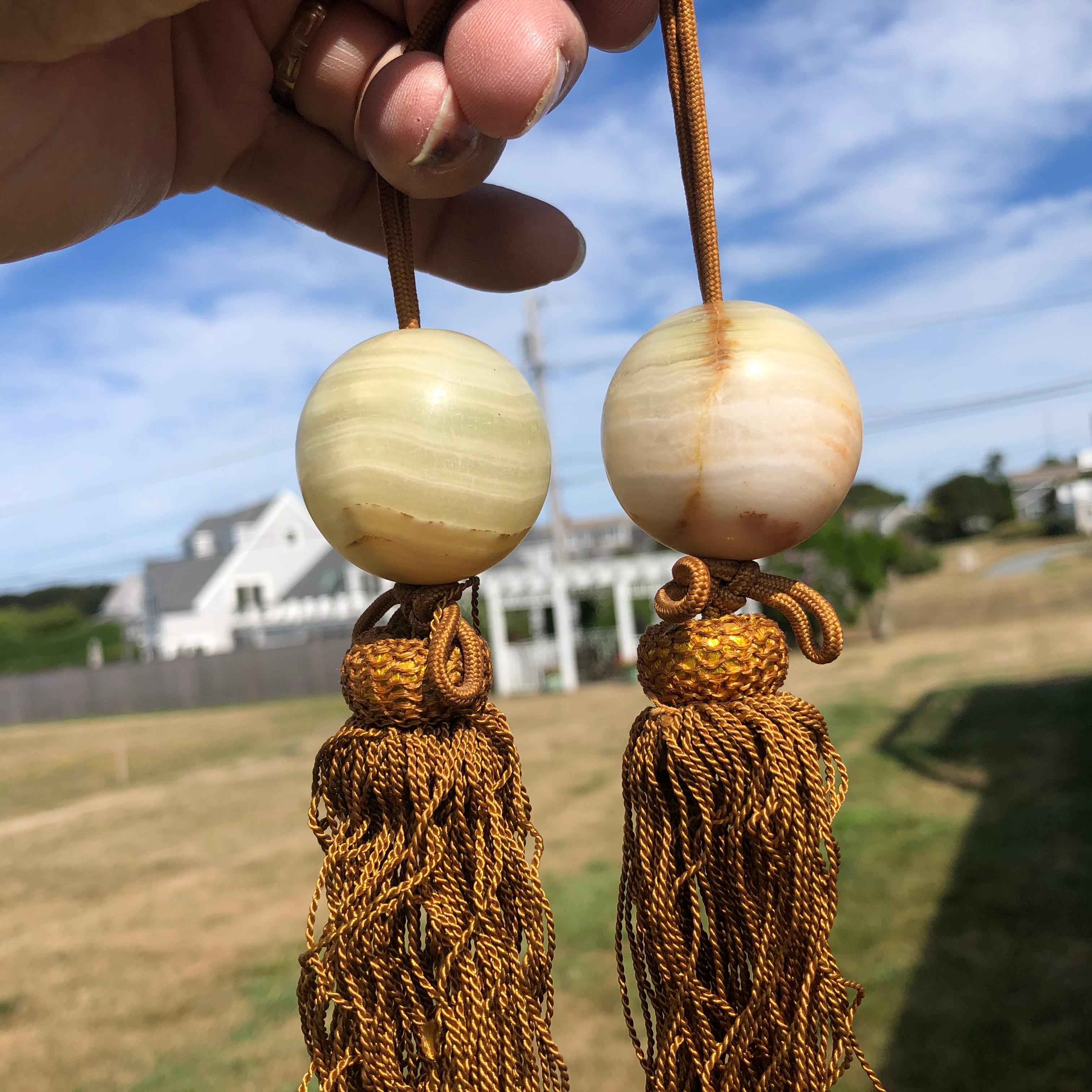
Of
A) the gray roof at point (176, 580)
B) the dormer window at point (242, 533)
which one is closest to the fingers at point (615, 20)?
the gray roof at point (176, 580)

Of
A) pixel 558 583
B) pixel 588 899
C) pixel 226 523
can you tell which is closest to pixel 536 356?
pixel 558 583

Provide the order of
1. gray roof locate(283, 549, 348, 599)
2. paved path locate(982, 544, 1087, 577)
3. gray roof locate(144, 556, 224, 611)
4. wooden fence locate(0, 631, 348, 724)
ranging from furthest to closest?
1. paved path locate(982, 544, 1087, 577)
2. gray roof locate(144, 556, 224, 611)
3. gray roof locate(283, 549, 348, 599)
4. wooden fence locate(0, 631, 348, 724)

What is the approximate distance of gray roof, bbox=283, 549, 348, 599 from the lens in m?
21.3

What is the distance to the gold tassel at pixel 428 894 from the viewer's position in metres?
0.70

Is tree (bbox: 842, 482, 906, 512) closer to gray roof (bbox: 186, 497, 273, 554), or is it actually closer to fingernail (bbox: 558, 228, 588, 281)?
gray roof (bbox: 186, 497, 273, 554)

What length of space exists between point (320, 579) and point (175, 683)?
621cm

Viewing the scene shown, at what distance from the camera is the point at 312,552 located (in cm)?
2270

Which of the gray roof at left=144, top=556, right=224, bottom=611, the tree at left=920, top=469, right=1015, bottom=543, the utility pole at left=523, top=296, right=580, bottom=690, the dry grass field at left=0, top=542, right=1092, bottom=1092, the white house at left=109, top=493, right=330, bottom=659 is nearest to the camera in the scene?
the dry grass field at left=0, top=542, right=1092, bottom=1092

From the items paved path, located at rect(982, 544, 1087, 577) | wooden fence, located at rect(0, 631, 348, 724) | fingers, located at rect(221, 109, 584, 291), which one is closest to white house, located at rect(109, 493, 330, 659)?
wooden fence, located at rect(0, 631, 348, 724)

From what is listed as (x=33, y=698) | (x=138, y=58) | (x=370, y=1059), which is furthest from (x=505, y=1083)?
(x=33, y=698)

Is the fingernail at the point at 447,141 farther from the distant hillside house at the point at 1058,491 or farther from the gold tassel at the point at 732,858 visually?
the distant hillside house at the point at 1058,491

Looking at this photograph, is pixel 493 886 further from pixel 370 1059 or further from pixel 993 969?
pixel 993 969

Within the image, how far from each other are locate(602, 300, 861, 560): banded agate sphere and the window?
72.0ft

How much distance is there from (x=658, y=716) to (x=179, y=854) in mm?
5411
